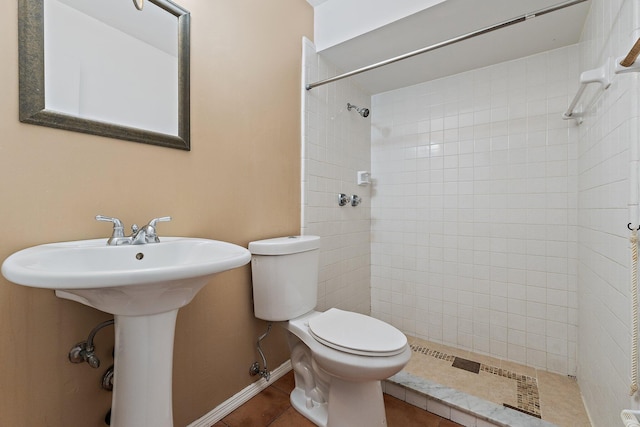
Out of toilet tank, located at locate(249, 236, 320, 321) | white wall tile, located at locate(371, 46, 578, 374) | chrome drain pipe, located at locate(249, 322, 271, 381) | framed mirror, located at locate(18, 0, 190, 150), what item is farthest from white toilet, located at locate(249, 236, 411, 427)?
white wall tile, located at locate(371, 46, 578, 374)

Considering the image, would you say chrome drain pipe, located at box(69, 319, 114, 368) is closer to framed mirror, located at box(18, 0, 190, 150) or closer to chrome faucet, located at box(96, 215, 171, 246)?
chrome faucet, located at box(96, 215, 171, 246)

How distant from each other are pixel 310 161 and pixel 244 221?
63 centimetres

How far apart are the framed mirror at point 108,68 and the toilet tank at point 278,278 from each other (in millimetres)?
599

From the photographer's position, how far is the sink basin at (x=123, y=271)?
0.56 m

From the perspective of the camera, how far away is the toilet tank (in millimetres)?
1380

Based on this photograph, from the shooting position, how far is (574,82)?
1.74 meters

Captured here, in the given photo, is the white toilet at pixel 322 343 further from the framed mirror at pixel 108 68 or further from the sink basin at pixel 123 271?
the framed mirror at pixel 108 68

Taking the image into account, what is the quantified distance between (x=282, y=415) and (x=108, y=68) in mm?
1611

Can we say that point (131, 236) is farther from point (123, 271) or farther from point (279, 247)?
point (279, 247)

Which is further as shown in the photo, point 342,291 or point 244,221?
point 342,291

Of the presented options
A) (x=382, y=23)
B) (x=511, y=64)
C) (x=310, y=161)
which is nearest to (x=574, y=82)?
(x=511, y=64)

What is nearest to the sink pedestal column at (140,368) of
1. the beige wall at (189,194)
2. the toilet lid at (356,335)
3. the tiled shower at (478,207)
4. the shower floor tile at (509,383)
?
the beige wall at (189,194)

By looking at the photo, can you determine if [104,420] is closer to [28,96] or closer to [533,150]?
[28,96]

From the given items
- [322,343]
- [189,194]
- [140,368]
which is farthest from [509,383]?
[189,194]
